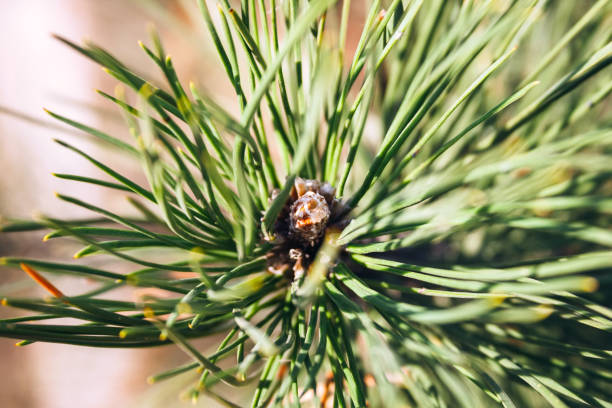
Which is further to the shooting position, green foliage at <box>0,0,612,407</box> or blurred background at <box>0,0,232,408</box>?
blurred background at <box>0,0,232,408</box>

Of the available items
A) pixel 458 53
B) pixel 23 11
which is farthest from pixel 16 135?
pixel 458 53

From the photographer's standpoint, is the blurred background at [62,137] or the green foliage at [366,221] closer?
the green foliage at [366,221]

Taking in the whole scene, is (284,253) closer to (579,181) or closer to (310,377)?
(310,377)

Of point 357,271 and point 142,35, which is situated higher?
point 142,35
